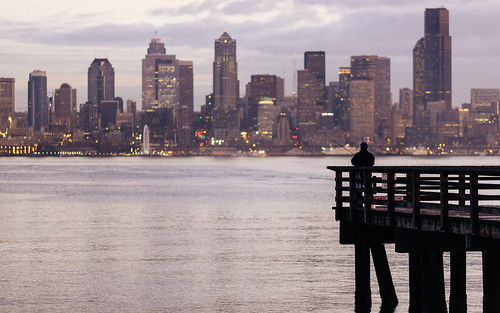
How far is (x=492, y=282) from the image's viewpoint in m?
19.9

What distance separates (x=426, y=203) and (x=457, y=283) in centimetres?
278

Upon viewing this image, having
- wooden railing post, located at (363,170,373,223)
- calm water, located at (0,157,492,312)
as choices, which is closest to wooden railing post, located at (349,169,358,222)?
wooden railing post, located at (363,170,373,223)

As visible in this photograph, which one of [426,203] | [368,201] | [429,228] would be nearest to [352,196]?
[368,201]

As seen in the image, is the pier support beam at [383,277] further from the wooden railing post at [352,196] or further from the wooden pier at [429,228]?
the wooden railing post at [352,196]

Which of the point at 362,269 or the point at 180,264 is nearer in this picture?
the point at 362,269

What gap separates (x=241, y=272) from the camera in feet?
118

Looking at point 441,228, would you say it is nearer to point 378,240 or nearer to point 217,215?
point 378,240

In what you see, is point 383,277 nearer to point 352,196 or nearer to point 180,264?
point 352,196

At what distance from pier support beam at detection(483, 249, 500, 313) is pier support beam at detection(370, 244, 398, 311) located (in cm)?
495

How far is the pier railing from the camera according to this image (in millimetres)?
18641

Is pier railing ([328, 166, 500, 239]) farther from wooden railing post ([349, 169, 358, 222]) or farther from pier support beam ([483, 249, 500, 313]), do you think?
pier support beam ([483, 249, 500, 313])

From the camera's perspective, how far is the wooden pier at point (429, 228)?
62.3 feet

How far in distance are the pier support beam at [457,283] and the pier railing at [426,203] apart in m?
1.50

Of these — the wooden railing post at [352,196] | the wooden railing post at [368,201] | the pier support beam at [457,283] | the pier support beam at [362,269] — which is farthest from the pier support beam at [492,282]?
the pier support beam at [362,269]
